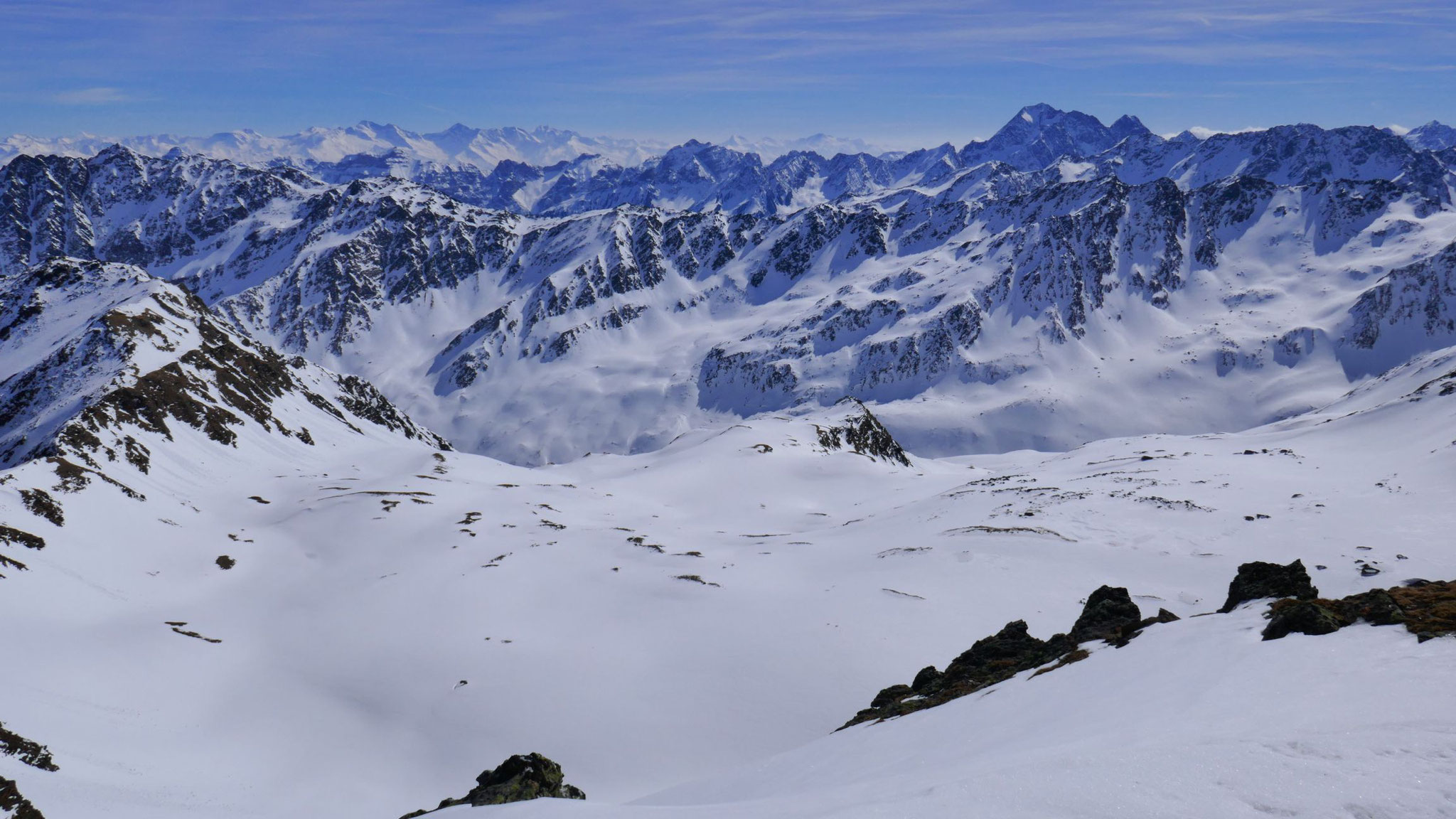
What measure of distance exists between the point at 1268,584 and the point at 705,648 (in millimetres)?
28298

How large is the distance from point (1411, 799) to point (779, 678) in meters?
31.3

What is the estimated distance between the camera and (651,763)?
3531 cm

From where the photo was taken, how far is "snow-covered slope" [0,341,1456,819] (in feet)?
48.2

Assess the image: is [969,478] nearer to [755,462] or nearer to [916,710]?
[755,462]

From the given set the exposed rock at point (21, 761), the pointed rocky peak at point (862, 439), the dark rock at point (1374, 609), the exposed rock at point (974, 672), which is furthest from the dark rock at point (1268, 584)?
the pointed rocky peak at point (862, 439)

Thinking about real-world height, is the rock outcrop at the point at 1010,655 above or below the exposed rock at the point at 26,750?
below

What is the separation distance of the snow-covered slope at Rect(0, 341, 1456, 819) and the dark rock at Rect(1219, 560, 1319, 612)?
2746 millimetres

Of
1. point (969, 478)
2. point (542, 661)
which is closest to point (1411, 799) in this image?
point (542, 661)

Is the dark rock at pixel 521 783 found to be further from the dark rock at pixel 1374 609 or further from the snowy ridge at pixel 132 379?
the snowy ridge at pixel 132 379

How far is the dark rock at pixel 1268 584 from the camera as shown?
2570 cm

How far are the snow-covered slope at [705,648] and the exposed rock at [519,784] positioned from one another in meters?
2.78

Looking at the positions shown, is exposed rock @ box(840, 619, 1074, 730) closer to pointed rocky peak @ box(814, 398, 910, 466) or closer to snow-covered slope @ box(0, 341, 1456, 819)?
snow-covered slope @ box(0, 341, 1456, 819)

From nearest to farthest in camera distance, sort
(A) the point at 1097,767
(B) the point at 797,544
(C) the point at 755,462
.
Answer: (A) the point at 1097,767
(B) the point at 797,544
(C) the point at 755,462

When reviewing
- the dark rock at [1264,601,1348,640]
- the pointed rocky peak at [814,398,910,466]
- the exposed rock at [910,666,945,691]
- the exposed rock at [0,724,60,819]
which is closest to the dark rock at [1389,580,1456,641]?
the dark rock at [1264,601,1348,640]
